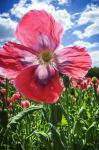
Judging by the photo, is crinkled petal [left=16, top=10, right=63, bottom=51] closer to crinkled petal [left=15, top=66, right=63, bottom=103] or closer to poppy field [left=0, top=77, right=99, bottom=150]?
crinkled petal [left=15, top=66, right=63, bottom=103]

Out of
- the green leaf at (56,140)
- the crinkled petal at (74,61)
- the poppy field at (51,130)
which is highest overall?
the crinkled petal at (74,61)

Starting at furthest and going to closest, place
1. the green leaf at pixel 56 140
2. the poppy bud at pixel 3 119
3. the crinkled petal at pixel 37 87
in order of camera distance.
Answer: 1. the poppy bud at pixel 3 119
2. the green leaf at pixel 56 140
3. the crinkled petal at pixel 37 87

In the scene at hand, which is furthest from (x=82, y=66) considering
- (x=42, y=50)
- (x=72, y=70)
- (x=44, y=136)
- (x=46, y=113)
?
(x=46, y=113)

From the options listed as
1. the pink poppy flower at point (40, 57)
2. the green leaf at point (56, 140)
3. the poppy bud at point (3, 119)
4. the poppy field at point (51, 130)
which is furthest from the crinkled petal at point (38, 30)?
the poppy bud at point (3, 119)

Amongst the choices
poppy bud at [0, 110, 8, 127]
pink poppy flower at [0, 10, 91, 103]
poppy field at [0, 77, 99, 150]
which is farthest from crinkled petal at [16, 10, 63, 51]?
poppy bud at [0, 110, 8, 127]

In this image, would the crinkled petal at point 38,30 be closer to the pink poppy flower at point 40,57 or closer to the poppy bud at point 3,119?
the pink poppy flower at point 40,57

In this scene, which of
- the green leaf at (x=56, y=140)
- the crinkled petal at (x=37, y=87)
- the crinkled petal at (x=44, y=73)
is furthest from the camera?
the green leaf at (x=56, y=140)

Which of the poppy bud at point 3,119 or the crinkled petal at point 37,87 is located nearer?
the crinkled petal at point 37,87

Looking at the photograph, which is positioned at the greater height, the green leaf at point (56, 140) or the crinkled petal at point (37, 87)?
Answer: the crinkled petal at point (37, 87)
